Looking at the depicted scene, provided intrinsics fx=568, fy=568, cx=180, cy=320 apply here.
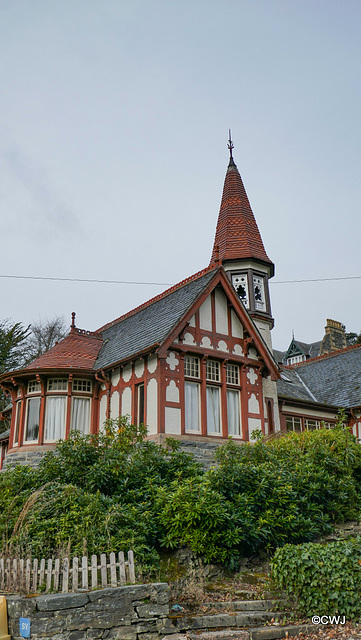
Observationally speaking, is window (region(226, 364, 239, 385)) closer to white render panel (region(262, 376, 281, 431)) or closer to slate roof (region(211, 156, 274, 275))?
white render panel (region(262, 376, 281, 431))

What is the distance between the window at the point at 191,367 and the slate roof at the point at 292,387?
803 cm

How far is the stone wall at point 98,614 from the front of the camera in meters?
7.82

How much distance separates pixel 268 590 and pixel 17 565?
13.8ft

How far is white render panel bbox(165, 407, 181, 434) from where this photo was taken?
16.3 m

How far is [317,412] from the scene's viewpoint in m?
25.2

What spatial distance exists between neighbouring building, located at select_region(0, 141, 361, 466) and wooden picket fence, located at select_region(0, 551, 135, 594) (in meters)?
7.40

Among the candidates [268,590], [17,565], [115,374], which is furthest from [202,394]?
[17,565]

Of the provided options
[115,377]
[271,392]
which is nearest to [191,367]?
[115,377]

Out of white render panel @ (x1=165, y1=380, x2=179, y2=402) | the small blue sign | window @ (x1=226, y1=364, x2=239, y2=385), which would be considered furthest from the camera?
window @ (x1=226, y1=364, x2=239, y2=385)

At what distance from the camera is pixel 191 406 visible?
683 inches

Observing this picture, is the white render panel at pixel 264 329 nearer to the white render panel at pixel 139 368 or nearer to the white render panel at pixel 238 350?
the white render panel at pixel 238 350

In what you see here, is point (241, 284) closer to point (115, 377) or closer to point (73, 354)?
point (115, 377)

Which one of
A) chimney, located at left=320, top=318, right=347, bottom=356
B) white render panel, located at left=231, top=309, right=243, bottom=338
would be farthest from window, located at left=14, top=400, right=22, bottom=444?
chimney, located at left=320, top=318, right=347, bottom=356

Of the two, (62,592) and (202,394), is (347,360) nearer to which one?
(202,394)
